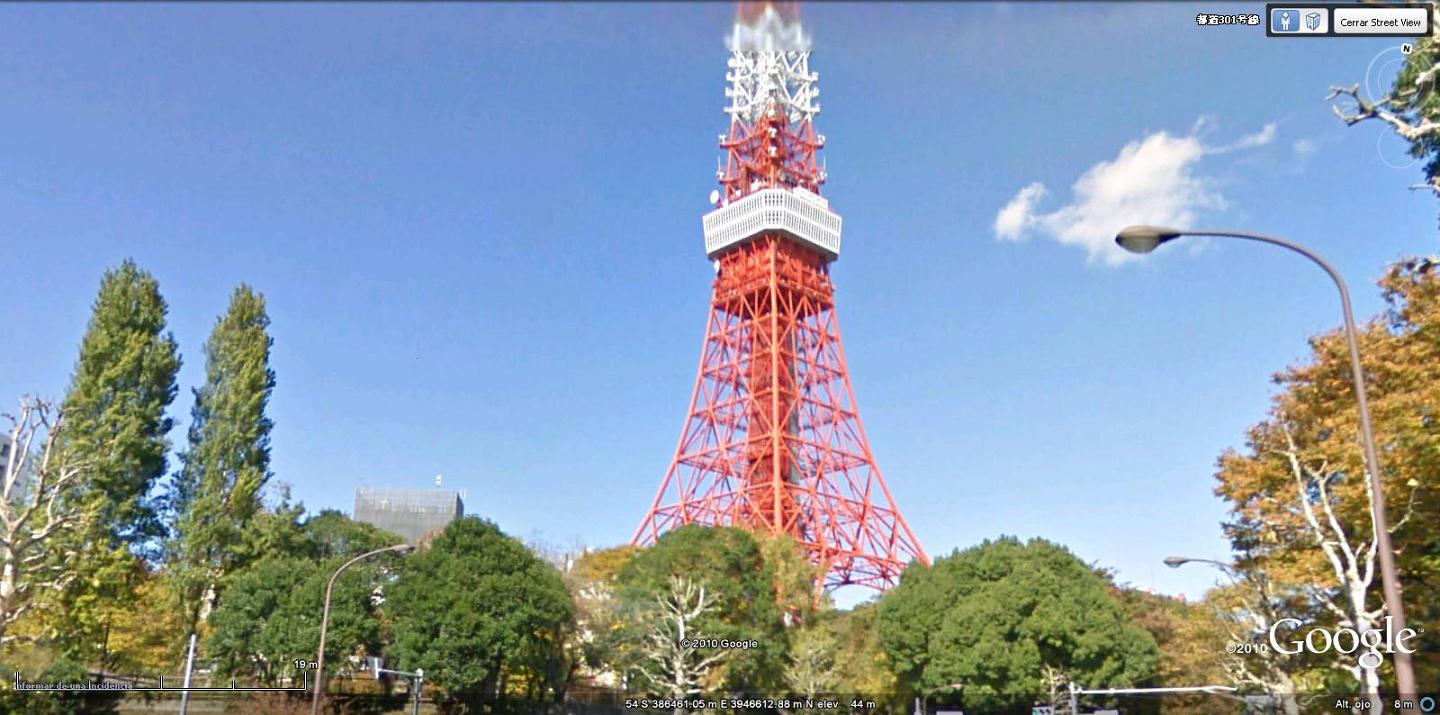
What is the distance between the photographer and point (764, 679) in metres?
34.8

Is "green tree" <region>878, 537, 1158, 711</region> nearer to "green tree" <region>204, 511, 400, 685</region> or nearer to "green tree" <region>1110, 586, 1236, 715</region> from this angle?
"green tree" <region>1110, 586, 1236, 715</region>

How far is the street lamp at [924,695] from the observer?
33747mm

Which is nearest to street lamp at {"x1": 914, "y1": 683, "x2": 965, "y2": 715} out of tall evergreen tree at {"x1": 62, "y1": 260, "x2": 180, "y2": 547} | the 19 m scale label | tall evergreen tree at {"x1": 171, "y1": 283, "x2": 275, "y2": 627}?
the 19 m scale label

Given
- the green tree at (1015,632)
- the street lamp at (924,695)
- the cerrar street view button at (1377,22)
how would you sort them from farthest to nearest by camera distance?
the street lamp at (924,695) → the green tree at (1015,632) → the cerrar street view button at (1377,22)

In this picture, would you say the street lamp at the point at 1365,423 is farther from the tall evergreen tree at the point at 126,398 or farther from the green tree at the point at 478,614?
the tall evergreen tree at the point at 126,398

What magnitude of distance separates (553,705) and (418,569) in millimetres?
7388

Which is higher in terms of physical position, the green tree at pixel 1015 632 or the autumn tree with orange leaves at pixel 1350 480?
the autumn tree with orange leaves at pixel 1350 480

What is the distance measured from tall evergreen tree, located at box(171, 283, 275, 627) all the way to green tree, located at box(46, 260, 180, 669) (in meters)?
1.43

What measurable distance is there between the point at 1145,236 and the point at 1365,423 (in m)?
2.67

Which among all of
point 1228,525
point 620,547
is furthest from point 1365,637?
point 620,547

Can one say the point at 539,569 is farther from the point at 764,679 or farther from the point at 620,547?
the point at 620,547

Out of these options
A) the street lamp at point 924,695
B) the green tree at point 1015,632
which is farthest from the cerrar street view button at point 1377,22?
the street lamp at point 924,695

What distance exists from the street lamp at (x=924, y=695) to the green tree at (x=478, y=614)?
42.1 ft

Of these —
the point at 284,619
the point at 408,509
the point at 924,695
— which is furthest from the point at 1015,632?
the point at 408,509
